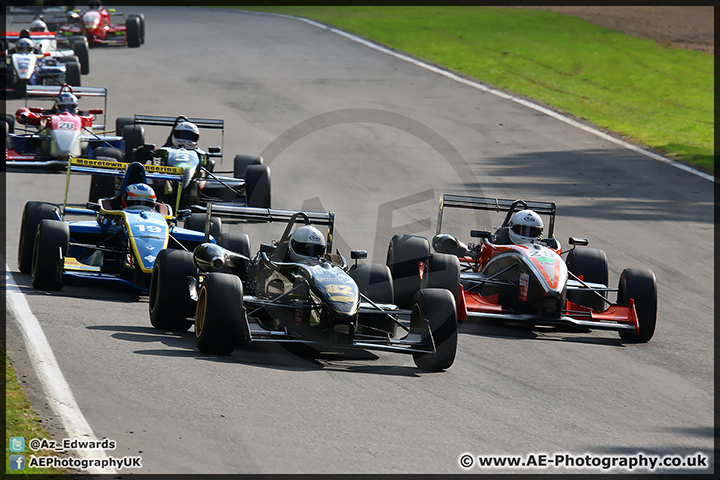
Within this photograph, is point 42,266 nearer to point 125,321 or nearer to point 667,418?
point 125,321

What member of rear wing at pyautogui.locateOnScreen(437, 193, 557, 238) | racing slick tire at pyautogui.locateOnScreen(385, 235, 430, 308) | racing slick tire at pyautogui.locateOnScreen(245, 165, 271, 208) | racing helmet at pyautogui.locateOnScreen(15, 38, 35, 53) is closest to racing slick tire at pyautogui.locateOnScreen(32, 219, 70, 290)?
racing slick tire at pyautogui.locateOnScreen(385, 235, 430, 308)

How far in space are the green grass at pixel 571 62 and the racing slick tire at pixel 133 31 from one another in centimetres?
958

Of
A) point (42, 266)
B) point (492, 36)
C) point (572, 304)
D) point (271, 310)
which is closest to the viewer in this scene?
point (271, 310)

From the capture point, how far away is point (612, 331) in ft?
43.4

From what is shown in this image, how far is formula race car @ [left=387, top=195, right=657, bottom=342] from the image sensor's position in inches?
479

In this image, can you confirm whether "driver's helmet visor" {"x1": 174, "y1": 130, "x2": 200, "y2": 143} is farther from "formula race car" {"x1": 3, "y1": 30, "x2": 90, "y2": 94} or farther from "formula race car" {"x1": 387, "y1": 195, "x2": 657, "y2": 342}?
"formula race car" {"x1": 3, "y1": 30, "x2": 90, "y2": 94}

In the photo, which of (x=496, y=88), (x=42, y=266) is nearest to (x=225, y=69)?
(x=496, y=88)

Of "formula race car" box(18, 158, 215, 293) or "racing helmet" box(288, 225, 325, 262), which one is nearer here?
"racing helmet" box(288, 225, 325, 262)

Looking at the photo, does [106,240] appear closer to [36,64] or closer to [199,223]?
[199,223]

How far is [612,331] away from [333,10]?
3763cm

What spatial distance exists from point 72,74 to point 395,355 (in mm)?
19406

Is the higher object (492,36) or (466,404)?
(492,36)

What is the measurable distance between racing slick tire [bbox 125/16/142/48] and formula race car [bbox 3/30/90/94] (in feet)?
20.6

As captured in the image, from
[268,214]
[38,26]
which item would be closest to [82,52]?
[38,26]
